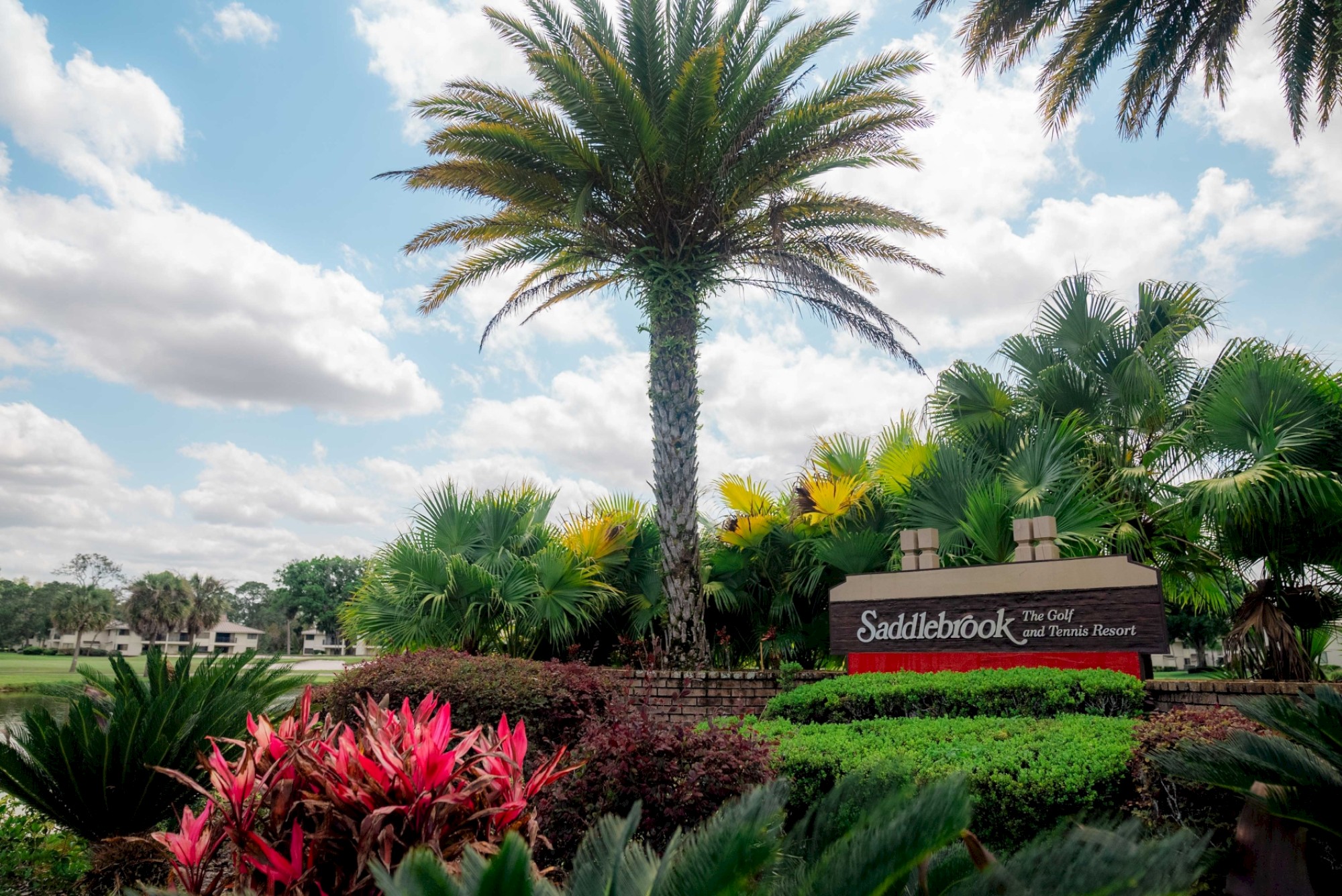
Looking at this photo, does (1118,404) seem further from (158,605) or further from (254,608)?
(254,608)

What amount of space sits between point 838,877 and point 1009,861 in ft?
1.43

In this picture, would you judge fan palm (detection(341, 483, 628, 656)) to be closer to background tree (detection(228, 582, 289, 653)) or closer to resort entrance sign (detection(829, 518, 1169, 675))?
resort entrance sign (detection(829, 518, 1169, 675))

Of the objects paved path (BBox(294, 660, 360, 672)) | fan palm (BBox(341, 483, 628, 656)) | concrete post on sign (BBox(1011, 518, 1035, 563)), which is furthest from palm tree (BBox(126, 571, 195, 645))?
concrete post on sign (BBox(1011, 518, 1035, 563))

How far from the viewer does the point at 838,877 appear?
5.60 feet

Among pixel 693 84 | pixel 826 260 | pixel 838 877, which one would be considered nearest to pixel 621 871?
pixel 838 877

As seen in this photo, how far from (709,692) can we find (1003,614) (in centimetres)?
330

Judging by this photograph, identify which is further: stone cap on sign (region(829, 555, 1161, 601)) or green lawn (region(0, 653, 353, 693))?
green lawn (region(0, 653, 353, 693))

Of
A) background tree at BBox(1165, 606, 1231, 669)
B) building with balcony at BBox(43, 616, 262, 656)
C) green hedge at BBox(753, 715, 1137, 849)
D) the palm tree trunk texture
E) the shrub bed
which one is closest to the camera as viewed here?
green hedge at BBox(753, 715, 1137, 849)

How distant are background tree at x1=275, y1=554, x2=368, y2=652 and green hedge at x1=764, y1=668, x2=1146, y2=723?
207 feet

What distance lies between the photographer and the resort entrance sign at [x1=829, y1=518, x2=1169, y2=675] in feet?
24.5

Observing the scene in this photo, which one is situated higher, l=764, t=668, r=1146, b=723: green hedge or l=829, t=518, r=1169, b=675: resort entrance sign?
l=829, t=518, r=1169, b=675: resort entrance sign

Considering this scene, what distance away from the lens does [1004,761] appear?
4.96 metres

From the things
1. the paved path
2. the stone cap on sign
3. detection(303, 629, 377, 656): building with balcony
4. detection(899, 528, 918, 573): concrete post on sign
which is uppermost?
detection(899, 528, 918, 573): concrete post on sign

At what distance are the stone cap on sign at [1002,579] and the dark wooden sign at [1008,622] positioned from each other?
42mm
